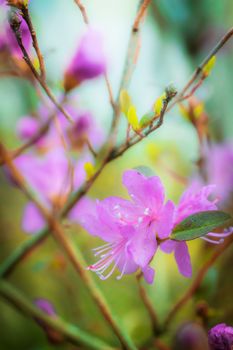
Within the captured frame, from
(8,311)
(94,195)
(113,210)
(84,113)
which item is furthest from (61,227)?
(94,195)

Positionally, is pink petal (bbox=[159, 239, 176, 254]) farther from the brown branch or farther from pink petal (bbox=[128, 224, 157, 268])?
the brown branch

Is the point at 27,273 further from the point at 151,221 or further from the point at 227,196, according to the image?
the point at 151,221

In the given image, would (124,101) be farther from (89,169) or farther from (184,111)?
(184,111)

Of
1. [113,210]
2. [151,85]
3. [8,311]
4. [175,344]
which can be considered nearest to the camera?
[113,210]

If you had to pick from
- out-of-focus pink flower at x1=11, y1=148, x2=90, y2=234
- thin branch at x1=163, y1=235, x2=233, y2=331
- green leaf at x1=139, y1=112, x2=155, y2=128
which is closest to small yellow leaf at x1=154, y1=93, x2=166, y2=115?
green leaf at x1=139, y1=112, x2=155, y2=128

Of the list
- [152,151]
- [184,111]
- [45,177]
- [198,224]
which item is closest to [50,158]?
[45,177]

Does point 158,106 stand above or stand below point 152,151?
above

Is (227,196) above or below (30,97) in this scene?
below
